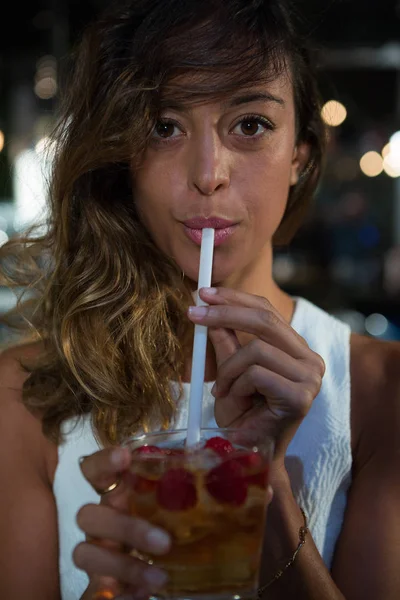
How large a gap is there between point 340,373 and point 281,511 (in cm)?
48

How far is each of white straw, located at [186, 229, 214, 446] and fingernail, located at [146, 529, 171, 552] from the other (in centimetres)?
14

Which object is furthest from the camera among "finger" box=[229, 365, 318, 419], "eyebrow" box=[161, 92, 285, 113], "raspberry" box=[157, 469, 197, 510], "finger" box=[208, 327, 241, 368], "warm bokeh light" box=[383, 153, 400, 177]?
"warm bokeh light" box=[383, 153, 400, 177]

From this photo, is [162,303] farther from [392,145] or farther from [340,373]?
[392,145]

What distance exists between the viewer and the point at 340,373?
67.3 inches

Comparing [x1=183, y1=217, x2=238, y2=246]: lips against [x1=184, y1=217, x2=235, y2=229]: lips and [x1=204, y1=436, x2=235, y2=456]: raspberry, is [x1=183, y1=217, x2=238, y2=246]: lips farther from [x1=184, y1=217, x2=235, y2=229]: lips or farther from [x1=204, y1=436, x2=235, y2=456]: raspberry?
[x1=204, y1=436, x2=235, y2=456]: raspberry

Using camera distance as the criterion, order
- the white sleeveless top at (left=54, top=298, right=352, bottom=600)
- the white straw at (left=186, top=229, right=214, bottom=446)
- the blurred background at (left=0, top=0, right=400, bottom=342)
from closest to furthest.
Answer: the white straw at (left=186, top=229, right=214, bottom=446), the white sleeveless top at (left=54, top=298, right=352, bottom=600), the blurred background at (left=0, top=0, right=400, bottom=342)

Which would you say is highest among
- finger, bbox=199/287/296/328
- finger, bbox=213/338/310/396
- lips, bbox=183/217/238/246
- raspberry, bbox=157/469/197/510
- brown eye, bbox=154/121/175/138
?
brown eye, bbox=154/121/175/138

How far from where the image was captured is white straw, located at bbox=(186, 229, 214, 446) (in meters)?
1.06

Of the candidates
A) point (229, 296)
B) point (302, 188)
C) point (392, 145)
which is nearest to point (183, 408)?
point (229, 296)

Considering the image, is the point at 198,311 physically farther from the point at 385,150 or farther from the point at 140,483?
the point at 385,150

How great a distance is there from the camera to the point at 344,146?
213 inches

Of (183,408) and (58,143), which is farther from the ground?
(58,143)

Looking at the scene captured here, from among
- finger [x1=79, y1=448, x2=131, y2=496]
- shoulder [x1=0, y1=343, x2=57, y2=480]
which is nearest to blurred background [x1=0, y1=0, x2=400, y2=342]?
shoulder [x1=0, y1=343, x2=57, y2=480]

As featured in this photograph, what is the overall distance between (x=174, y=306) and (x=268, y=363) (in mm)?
553
